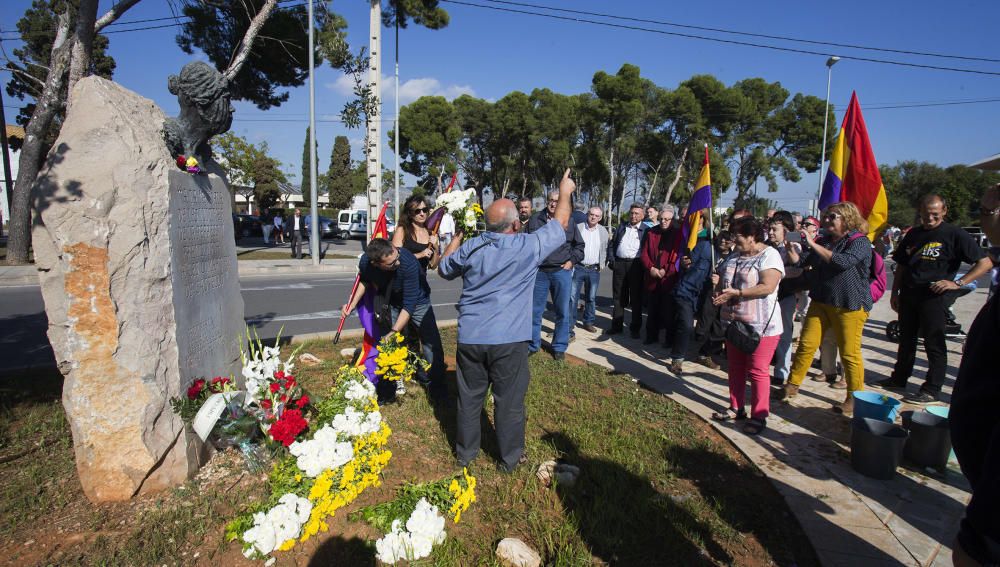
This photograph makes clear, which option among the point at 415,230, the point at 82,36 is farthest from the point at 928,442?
the point at 82,36

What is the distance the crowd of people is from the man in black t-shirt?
0.01 metres

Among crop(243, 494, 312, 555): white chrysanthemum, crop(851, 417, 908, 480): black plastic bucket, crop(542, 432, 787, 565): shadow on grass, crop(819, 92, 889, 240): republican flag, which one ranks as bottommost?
crop(542, 432, 787, 565): shadow on grass

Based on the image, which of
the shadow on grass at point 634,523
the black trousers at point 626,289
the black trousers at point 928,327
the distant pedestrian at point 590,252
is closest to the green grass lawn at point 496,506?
the shadow on grass at point 634,523

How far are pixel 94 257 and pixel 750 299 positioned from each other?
4414mm

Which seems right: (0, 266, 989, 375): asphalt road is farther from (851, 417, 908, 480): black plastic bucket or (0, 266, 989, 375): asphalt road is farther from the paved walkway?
(851, 417, 908, 480): black plastic bucket

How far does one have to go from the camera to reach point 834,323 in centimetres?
454

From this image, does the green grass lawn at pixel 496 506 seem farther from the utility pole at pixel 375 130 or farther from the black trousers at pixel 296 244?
the black trousers at pixel 296 244

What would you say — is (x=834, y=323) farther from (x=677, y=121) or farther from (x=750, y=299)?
(x=677, y=121)

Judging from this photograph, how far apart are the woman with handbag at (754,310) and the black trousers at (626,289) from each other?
325 centimetres

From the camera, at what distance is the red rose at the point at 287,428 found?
3146mm

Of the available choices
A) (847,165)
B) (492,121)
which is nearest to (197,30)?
(847,165)

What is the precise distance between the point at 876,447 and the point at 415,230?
164 inches

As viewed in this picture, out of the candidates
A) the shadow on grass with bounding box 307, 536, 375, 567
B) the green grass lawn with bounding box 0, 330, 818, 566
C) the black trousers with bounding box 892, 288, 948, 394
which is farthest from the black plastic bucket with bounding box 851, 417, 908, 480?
the shadow on grass with bounding box 307, 536, 375, 567

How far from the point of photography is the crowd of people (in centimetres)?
330
